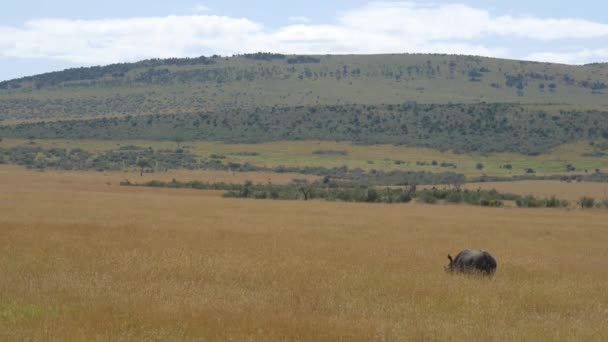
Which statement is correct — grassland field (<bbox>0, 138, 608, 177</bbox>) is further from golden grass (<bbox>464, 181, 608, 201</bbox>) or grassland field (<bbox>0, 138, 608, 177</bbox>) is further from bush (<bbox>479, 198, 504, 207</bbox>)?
bush (<bbox>479, 198, 504, 207</bbox>)

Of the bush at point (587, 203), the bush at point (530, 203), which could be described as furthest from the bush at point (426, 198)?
the bush at point (587, 203)

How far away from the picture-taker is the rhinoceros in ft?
60.4

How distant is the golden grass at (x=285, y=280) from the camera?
40.0 feet

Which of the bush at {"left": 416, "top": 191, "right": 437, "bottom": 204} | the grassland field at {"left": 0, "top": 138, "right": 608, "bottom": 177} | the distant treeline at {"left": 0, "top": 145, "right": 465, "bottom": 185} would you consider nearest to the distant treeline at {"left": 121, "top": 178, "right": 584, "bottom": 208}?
the bush at {"left": 416, "top": 191, "right": 437, "bottom": 204}

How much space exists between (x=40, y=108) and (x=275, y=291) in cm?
13171

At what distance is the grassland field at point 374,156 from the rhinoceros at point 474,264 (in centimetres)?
5556

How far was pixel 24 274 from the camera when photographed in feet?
52.2

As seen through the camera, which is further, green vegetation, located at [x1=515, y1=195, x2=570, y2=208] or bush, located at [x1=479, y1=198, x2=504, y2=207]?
bush, located at [x1=479, y1=198, x2=504, y2=207]

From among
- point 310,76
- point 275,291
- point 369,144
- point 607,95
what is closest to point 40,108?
point 310,76

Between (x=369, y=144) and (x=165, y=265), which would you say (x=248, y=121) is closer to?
(x=369, y=144)

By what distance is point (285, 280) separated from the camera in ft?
54.5

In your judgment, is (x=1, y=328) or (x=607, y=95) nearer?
(x=1, y=328)

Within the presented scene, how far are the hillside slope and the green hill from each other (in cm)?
22

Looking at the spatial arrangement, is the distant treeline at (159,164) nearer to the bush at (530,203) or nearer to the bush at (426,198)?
the bush at (426,198)
